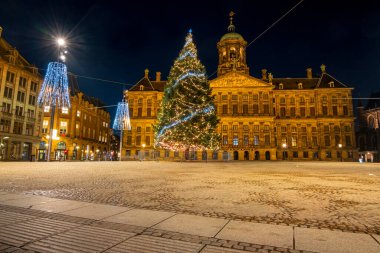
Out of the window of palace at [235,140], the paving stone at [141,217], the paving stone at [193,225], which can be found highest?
the window of palace at [235,140]

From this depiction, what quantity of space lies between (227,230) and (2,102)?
4781cm

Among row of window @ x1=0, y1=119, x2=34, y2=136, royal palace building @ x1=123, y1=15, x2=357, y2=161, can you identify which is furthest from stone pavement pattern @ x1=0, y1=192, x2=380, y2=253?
royal palace building @ x1=123, y1=15, x2=357, y2=161

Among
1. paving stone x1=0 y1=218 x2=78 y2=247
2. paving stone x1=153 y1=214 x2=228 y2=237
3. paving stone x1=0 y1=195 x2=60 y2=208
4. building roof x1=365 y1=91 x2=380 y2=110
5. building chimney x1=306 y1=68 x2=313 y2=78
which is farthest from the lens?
building roof x1=365 y1=91 x2=380 y2=110

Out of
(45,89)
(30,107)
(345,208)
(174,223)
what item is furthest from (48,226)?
(30,107)

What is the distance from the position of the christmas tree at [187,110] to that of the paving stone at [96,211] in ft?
107

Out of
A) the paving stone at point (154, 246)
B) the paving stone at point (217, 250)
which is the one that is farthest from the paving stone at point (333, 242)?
the paving stone at point (154, 246)

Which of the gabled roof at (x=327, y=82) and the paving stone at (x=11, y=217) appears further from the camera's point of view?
the gabled roof at (x=327, y=82)

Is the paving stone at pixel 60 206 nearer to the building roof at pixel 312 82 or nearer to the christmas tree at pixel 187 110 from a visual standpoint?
the christmas tree at pixel 187 110

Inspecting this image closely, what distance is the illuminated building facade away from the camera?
76.1 meters

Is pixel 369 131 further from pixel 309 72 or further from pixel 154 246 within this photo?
pixel 154 246

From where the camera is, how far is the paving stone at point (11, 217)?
188 inches

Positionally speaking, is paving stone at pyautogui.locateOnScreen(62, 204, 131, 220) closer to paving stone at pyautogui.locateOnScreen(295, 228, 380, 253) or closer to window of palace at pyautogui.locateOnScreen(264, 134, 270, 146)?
paving stone at pyautogui.locateOnScreen(295, 228, 380, 253)

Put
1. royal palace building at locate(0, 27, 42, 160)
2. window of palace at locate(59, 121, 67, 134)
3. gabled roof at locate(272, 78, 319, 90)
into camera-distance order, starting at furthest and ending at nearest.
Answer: gabled roof at locate(272, 78, 319, 90) < window of palace at locate(59, 121, 67, 134) < royal palace building at locate(0, 27, 42, 160)

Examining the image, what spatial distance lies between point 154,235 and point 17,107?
49766 mm
